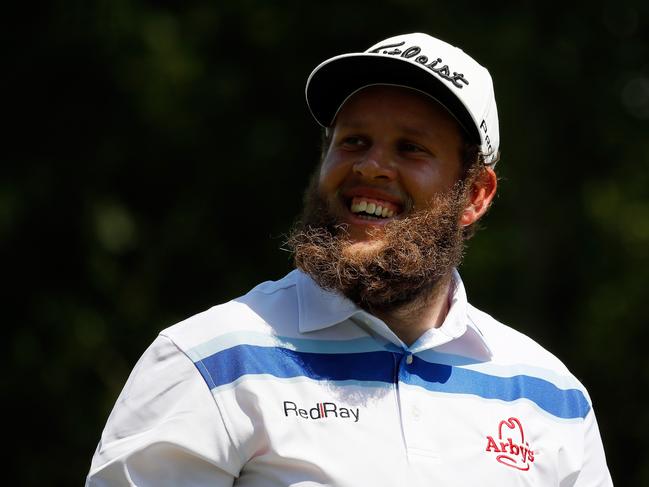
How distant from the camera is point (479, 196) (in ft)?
13.0

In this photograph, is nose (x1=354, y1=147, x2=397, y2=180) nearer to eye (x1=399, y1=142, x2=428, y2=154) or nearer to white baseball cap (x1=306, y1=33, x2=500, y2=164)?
eye (x1=399, y1=142, x2=428, y2=154)

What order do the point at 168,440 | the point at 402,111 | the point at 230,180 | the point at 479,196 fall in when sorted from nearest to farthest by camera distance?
the point at 168,440 → the point at 402,111 → the point at 479,196 → the point at 230,180

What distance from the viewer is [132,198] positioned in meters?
12.9

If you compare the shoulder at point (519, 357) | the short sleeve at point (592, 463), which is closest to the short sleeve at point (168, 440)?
the shoulder at point (519, 357)

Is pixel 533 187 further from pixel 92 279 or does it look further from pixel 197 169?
pixel 92 279

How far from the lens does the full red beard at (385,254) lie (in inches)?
138

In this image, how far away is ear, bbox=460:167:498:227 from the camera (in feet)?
12.7

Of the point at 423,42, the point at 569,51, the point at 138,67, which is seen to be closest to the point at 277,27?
the point at 138,67

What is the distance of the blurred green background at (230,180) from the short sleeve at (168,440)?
8.83 metres

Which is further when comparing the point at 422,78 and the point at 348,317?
the point at 422,78

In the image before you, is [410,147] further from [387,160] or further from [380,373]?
[380,373]

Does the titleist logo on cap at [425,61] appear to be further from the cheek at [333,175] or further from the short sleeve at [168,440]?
the short sleeve at [168,440]

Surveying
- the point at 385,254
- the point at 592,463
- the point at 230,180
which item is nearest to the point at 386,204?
the point at 385,254

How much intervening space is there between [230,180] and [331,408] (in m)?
9.79
